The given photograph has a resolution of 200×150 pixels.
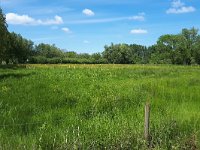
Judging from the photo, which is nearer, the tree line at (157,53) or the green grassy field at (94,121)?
the green grassy field at (94,121)

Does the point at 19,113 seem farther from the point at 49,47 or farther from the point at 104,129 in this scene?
the point at 49,47

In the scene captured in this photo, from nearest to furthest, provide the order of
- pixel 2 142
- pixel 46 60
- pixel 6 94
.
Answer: pixel 2 142 < pixel 6 94 < pixel 46 60

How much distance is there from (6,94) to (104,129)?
996cm

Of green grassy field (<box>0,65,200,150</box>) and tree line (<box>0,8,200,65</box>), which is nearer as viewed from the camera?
green grassy field (<box>0,65,200,150</box>)

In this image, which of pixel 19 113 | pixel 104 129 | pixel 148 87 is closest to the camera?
pixel 104 129

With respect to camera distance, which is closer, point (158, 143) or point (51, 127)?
point (158, 143)

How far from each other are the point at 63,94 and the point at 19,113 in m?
5.70

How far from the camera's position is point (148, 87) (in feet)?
79.0

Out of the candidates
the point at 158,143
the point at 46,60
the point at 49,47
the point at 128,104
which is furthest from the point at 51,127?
the point at 49,47

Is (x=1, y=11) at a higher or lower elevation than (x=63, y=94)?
higher

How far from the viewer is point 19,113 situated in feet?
46.5

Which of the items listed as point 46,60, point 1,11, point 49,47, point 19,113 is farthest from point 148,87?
point 49,47

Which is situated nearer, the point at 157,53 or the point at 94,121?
the point at 94,121

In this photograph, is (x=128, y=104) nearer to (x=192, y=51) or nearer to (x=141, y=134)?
(x=141, y=134)
